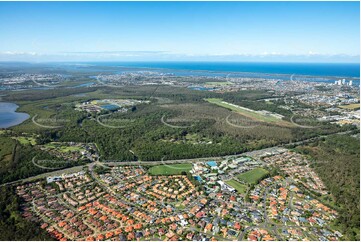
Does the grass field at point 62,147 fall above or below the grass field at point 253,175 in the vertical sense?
below

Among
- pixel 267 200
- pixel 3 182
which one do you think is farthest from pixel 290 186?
pixel 3 182

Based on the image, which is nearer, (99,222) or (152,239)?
(152,239)

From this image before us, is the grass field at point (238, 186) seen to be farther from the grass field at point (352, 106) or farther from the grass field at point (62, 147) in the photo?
the grass field at point (352, 106)

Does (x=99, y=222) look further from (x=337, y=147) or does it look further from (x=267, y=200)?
(x=337, y=147)

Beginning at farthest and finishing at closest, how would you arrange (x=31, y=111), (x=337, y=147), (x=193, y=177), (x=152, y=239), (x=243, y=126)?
(x=31, y=111)
(x=243, y=126)
(x=337, y=147)
(x=193, y=177)
(x=152, y=239)

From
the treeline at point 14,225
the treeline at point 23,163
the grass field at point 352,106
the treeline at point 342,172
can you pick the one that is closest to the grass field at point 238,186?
the treeline at point 342,172

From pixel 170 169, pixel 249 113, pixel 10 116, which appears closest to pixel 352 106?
pixel 249 113
